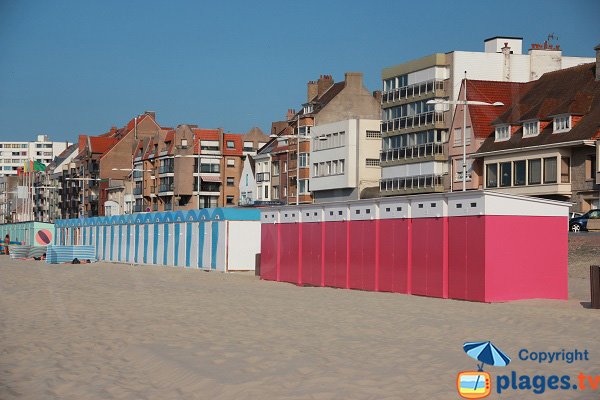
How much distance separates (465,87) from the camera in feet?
219

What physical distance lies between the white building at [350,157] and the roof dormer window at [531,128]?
78.3 ft

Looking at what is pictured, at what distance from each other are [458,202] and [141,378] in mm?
14982

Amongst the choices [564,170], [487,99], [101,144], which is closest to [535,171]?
[564,170]

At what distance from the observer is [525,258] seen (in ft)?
82.9

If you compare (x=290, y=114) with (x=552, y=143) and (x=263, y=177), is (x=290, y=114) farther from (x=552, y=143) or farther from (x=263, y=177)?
(x=552, y=143)

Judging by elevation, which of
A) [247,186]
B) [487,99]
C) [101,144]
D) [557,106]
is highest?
[101,144]

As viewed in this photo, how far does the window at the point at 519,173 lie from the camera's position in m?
60.8

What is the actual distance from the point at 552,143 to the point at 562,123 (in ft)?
5.31

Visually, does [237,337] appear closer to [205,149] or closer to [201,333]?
[201,333]

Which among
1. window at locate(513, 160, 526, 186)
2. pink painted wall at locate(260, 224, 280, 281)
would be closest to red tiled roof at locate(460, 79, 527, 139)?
window at locate(513, 160, 526, 186)

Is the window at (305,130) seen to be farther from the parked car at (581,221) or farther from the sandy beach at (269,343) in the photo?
the sandy beach at (269,343)

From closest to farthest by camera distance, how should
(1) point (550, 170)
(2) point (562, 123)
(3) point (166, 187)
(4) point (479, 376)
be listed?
(4) point (479, 376) < (1) point (550, 170) < (2) point (562, 123) < (3) point (166, 187)

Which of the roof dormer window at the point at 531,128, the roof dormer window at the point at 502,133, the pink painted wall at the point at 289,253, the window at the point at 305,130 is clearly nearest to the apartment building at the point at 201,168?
the window at the point at 305,130

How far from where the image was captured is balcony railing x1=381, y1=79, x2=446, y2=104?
7319 centimetres
